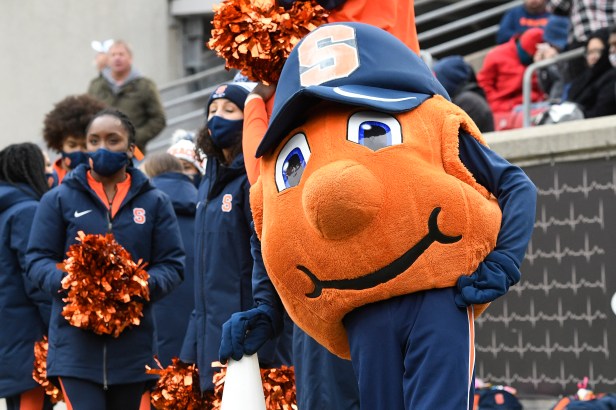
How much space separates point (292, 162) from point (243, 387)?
0.87m

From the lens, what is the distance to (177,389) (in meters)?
6.61

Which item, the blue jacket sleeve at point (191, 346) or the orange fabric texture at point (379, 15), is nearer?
the orange fabric texture at point (379, 15)

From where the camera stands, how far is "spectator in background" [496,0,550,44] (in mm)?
12906

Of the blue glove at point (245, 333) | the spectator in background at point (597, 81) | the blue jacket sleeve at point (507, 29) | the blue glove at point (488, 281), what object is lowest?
the blue glove at point (245, 333)

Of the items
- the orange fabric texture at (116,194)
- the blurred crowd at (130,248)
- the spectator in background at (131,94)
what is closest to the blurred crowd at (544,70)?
the blurred crowd at (130,248)

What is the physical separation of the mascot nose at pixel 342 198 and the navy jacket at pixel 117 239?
2307 millimetres

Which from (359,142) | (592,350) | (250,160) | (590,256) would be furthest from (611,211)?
(359,142)

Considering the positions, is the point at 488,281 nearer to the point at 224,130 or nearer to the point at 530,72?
the point at 224,130

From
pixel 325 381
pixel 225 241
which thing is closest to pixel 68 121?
pixel 225 241

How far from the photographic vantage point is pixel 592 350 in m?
7.50

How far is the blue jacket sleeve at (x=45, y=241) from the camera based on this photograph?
6.70 meters

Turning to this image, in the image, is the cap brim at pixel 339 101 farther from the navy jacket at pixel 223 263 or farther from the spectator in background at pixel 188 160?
the spectator in background at pixel 188 160

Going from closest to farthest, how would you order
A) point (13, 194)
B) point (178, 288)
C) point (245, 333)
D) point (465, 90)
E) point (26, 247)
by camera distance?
1. point (245, 333)
2. point (26, 247)
3. point (13, 194)
4. point (178, 288)
5. point (465, 90)

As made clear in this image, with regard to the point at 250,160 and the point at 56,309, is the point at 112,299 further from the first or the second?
the point at 250,160
